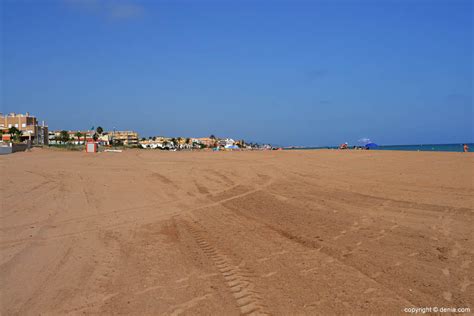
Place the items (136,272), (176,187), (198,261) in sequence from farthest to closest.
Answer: (176,187) < (198,261) < (136,272)

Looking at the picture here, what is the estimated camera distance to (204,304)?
4.23 m

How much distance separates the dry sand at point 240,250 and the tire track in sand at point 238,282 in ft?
0.07

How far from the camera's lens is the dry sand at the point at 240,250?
14.4ft

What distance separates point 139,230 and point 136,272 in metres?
2.66

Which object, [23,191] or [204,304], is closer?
[204,304]

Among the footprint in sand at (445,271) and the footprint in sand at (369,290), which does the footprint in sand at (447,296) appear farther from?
the footprint in sand at (369,290)

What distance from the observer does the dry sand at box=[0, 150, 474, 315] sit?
438 centimetres

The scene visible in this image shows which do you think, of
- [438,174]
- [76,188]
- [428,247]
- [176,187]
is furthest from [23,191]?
[438,174]

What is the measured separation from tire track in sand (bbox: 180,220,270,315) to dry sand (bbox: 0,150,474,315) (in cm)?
2

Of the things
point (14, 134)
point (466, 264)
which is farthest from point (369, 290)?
point (14, 134)

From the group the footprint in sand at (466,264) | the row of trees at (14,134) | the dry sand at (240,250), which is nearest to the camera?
the dry sand at (240,250)

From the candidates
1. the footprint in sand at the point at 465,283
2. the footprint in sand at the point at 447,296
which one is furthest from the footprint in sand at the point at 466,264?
the footprint in sand at the point at 447,296

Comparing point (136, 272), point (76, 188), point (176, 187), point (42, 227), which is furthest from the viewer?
point (176, 187)

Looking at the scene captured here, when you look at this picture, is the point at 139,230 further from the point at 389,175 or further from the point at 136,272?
the point at 389,175
